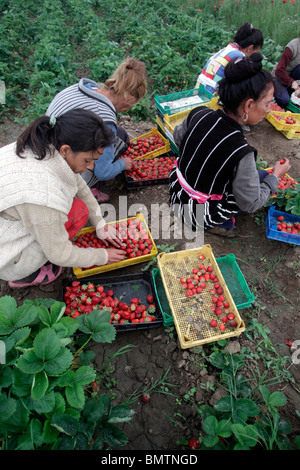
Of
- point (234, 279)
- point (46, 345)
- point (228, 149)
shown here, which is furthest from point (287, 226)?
point (46, 345)

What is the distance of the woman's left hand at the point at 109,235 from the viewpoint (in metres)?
2.80

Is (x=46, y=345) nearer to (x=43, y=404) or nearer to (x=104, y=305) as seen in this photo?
(x=43, y=404)

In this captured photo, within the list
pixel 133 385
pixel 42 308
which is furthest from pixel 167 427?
pixel 42 308

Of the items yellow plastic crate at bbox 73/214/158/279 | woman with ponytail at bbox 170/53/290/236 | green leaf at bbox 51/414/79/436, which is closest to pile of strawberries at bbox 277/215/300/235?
woman with ponytail at bbox 170/53/290/236

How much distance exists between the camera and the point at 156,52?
6023mm

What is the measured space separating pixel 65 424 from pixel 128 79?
2840mm

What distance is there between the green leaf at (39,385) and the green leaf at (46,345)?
0.26 ft

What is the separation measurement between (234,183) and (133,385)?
1.81 meters

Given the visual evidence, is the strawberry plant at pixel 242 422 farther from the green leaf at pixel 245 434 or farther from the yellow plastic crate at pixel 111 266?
the yellow plastic crate at pixel 111 266

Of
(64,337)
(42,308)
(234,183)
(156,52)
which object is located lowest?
(64,337)

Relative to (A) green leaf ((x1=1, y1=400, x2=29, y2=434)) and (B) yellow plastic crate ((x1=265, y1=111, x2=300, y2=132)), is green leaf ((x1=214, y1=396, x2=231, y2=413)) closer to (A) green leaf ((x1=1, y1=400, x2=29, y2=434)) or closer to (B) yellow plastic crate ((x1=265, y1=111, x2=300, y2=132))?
(A) green leaf ((x1=1, y1=400, x2=29, y2=434))

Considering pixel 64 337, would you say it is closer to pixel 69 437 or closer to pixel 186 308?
pixel 69 437

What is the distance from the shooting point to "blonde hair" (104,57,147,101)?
111 inches
